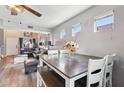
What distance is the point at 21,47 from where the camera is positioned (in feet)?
27.1

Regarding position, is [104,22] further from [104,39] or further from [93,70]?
[93,70]

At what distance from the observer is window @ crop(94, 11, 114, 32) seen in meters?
2.34

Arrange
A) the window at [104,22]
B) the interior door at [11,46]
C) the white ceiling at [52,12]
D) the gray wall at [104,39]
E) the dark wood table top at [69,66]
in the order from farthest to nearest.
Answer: the interior door at [11,46] → the white ceiling at [52,12] → the window at [104,22] → the gray wall at [104,39] → the dark wood table top at [69,66]

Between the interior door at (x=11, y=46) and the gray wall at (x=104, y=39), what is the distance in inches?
261

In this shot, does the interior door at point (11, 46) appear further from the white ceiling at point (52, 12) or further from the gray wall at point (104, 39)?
the gray wall at point (104, 39)

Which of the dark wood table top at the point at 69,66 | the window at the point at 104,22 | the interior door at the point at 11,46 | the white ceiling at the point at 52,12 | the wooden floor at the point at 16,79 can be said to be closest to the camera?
the dark wood table top at the point at 69,66

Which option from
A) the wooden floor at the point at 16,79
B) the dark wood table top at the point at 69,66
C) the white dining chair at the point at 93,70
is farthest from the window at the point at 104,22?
the wooden floor at the point at 16,79

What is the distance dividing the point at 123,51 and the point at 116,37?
339 millimetres

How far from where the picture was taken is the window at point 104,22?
2342 millimetres

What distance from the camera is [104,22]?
2.58 m

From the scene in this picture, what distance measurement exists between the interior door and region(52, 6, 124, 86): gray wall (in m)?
6.64

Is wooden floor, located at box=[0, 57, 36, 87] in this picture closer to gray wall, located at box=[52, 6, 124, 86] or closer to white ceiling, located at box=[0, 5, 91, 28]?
gray wall, located at box=[52, 6, 124, 86]
